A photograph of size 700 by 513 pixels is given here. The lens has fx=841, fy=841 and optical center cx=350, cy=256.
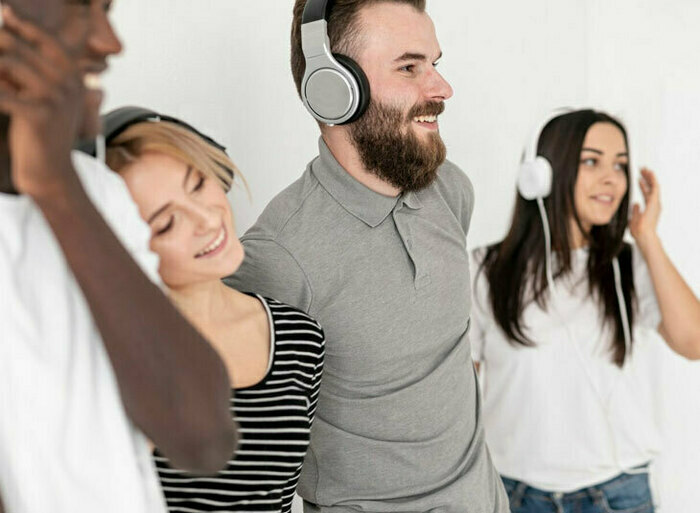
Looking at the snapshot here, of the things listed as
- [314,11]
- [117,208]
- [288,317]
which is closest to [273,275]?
[288,317]

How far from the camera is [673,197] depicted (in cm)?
214

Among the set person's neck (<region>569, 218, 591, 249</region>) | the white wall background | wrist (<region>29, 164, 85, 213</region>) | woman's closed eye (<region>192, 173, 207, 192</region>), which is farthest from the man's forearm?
person's neck (<region>569, 218, 591, 249</region>)

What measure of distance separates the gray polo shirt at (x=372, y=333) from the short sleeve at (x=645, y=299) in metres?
0.60

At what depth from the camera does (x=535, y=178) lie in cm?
165

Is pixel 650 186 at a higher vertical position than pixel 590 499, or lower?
higher

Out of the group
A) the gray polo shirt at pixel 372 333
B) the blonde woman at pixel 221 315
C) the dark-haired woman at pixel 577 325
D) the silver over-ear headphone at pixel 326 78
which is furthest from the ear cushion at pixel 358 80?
the dark-haired woman at pixel 577 325

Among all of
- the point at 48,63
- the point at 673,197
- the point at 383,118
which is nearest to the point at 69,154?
the point at 48,63

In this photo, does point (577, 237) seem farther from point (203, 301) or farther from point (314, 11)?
point (203, 301)

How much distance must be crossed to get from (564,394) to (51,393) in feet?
4.21

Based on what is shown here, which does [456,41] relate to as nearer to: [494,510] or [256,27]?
[256,27]

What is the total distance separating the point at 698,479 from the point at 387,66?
1.56 m

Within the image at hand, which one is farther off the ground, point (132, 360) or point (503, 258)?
point (132, 360)

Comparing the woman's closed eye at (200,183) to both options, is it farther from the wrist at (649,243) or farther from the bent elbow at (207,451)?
the wrist at (649,243)

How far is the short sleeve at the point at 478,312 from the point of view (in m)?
1.70
